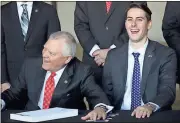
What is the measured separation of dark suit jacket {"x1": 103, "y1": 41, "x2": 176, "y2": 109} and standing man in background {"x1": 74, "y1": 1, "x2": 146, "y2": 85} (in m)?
0.36

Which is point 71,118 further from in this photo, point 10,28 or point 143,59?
point 10,28

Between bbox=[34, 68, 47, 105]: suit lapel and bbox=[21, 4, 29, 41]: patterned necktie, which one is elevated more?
bbox=[21, 4, 29, 41]: patterned necktie

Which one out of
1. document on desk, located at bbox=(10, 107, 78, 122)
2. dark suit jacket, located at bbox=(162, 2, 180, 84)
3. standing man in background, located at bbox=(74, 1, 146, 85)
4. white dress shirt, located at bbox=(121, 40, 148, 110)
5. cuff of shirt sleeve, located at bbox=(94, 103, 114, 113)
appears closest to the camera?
document on desk, located at bbox=(10, 107, 78, 122)

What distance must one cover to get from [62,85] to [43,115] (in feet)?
1.85

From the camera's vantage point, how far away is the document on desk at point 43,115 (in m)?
2.67

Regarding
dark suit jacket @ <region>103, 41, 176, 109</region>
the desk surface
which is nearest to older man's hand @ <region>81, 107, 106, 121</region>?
the desk surface

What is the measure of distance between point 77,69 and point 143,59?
17.1 inches

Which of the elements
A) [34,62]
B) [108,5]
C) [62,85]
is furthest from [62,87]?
[108,5]

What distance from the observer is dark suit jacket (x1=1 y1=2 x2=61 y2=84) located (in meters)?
3.96

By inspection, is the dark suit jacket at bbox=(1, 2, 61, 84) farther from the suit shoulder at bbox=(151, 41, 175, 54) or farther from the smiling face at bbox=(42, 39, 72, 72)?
the suit shoulder at bbox=(151, 41, 175, 54)

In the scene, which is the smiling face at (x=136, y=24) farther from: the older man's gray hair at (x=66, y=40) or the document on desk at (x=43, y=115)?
the document on desk at (x=43, y=115)

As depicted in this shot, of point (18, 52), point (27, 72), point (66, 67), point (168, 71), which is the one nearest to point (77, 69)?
point (66, 67)

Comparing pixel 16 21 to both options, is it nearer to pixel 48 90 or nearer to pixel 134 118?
pixel 48 90

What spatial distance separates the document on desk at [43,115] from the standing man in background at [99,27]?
3.33ft
